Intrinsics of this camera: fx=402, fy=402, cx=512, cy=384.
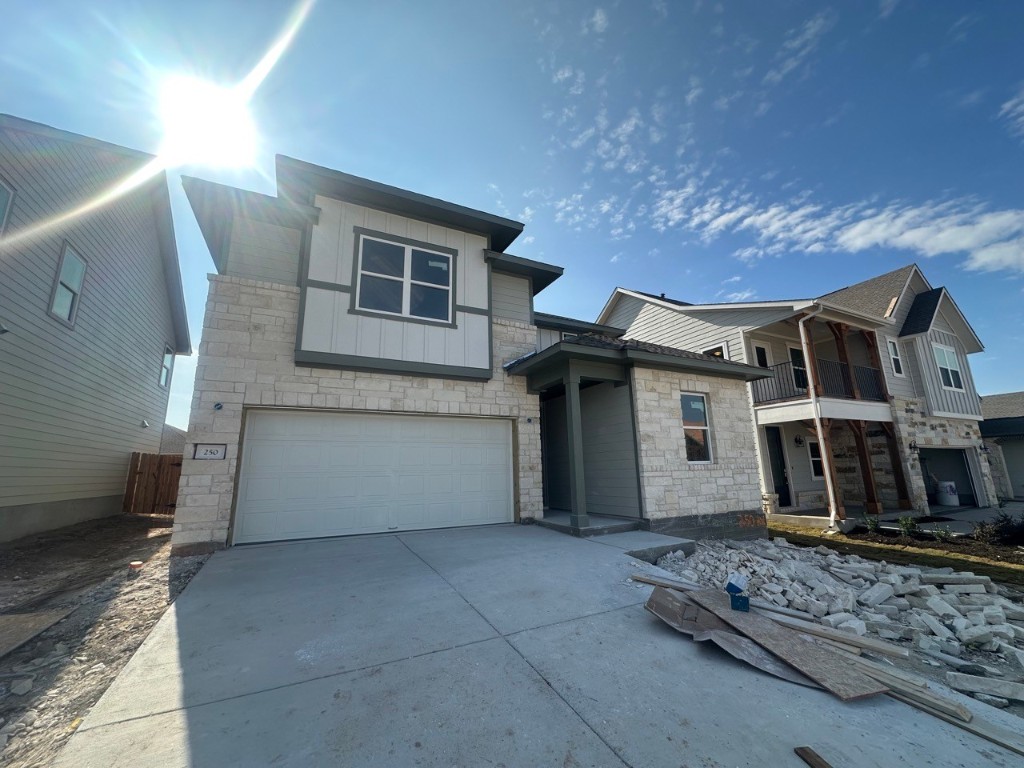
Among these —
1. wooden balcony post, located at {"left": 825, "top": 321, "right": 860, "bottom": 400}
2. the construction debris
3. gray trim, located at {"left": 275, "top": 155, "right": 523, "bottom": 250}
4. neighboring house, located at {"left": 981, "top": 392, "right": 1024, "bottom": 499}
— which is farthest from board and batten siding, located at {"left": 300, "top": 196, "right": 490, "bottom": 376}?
neighboring house, located at {"left": 981, "top": 392, "right": 1024, "bottom": 499}

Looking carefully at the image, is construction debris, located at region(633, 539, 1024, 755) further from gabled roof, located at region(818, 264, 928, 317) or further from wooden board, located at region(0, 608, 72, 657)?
gabled roof, located at region(818, 264, 928, 317)

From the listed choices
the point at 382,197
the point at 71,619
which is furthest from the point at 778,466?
the point at 71,619

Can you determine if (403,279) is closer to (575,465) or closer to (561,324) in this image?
(561,324)

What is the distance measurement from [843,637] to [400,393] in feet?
21.9

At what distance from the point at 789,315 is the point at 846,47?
20.1ft

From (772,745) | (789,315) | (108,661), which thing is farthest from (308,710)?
(789,315)

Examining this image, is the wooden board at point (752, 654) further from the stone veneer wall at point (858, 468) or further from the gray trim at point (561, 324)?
the stone veneer wall at point (858, 468)

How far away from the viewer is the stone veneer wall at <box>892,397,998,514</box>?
12.8 meters

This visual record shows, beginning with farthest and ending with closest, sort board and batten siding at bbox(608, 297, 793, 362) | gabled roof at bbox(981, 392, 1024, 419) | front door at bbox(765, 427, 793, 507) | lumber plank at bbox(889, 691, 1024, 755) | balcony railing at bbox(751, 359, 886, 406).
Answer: gabled roof at bbox(981, 392, 1024, 419) < front door at bbox(765, 427, 793, 507) < balcony railing at bbox(751, 359, 886, 406) < board and batten siding at bbox(608, 297, 793, 362) < lumber plank at bbox(889, 691, 1024, 755)

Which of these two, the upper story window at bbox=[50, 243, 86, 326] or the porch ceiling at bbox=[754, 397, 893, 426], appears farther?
the porch ceiling at bbox=[754, 397, 893, 426]

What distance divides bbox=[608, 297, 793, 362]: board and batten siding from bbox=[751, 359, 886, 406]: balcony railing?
148cm

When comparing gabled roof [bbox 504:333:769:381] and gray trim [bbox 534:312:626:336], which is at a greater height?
gray trim [bbox 534:312:626:336]

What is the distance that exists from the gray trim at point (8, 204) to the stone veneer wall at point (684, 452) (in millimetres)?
11053

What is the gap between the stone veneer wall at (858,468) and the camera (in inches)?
528
